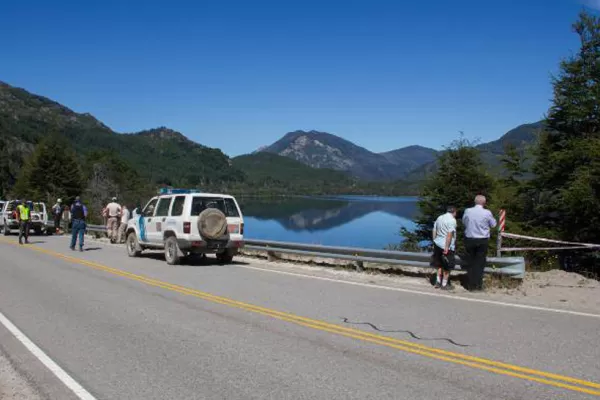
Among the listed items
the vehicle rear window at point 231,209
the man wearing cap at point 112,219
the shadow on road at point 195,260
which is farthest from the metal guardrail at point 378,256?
the man wearing cap at point 112,219

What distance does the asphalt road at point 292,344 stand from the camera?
5.04m

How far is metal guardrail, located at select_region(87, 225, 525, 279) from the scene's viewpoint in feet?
34.2

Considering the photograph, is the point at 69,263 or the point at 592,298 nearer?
the point at 592,298

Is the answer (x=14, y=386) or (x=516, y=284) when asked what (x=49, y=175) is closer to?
(x=516, y=284)

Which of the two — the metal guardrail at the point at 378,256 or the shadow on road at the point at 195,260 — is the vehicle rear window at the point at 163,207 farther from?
the metal guardrail at the point at 378,256

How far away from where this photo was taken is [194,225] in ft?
48.7

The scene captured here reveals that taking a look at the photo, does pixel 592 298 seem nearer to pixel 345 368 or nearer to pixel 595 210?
pixel 345 368

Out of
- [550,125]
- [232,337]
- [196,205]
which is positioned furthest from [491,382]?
[550,125]

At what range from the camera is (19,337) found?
23.2 ft

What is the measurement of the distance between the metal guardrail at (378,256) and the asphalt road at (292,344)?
5.44ft

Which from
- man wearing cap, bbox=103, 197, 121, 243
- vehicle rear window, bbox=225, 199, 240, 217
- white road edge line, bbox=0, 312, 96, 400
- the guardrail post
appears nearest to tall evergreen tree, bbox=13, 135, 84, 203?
man wearing cap, bbox=103, 197, 121, 243

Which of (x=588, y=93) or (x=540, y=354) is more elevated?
(x=588, y=93)

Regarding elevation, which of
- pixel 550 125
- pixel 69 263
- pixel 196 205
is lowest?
pixel 69 263

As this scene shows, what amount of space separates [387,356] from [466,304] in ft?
11.3
